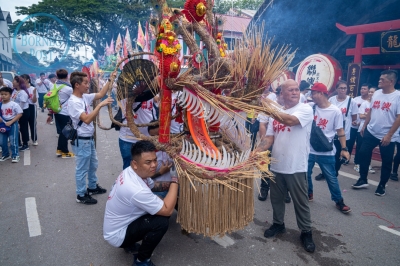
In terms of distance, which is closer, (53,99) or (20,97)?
(53,99)

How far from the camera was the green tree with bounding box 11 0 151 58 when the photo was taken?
20.6m

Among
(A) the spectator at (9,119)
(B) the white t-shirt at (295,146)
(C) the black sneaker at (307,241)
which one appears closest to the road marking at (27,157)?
(A) the spectator at (9,119)

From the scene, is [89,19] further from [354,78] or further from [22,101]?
[354,78]

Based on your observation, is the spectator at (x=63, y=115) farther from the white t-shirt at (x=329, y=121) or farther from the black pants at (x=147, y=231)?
the white t-shirt at (x=329, y=121)

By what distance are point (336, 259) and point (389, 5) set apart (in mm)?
7496

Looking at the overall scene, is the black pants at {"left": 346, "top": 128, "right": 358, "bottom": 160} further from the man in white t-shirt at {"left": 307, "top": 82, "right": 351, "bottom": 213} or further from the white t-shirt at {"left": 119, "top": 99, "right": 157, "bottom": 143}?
the white t-shirt at {"left": 119, "top": 99, "right": 157, "bottom": 143}

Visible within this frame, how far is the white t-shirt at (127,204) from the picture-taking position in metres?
2.09

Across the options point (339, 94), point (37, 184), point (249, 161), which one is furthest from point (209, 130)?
point (339, 94)

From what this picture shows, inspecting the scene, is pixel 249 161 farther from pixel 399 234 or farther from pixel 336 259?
pixel 399 234

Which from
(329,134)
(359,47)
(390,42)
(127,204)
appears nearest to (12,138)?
(127,204)

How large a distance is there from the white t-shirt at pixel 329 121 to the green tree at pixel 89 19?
17.9 meters

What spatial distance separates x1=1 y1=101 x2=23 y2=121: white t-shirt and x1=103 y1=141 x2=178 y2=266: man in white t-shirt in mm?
4059

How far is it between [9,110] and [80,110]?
9.68ft

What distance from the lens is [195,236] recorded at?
281 centimetres
